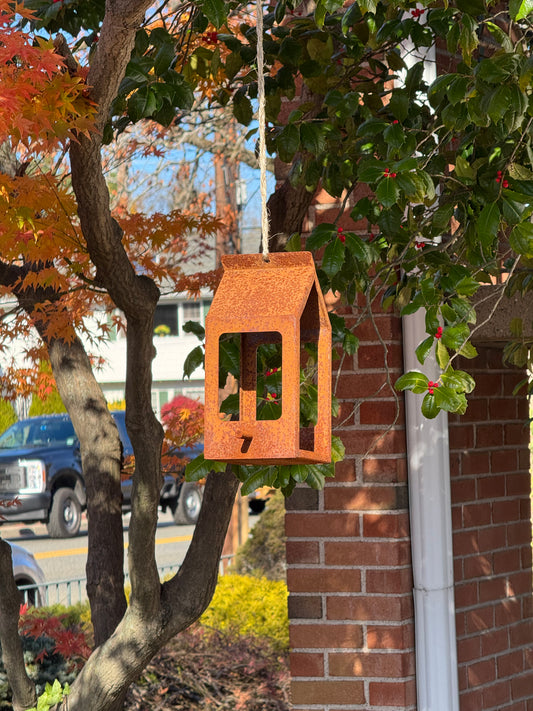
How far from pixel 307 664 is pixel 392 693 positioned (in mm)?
310

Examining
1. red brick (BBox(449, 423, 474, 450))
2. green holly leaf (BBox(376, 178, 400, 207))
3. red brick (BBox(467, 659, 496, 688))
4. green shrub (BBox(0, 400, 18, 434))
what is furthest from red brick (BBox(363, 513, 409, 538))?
green shrub (BBox(0, 400, 18, 434))

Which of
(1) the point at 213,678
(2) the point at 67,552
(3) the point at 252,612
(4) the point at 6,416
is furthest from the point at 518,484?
(4) the point at 6,416

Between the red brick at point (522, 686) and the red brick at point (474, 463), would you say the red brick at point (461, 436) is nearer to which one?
the red brick at point (474, 463)

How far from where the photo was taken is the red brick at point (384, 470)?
3.35 m

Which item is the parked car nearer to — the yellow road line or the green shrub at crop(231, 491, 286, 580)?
the green shrub at crop(231, 491, 286, 580)

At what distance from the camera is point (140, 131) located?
9.00 meters

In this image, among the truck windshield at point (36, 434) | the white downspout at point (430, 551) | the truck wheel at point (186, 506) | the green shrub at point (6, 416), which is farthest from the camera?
the green shrub at point (6, 416)

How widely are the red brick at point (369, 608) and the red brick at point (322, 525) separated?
222 mm

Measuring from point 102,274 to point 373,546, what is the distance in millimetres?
1332

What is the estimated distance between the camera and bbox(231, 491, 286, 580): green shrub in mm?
8266

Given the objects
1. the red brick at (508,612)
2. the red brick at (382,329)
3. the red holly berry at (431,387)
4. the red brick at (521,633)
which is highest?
the red brick at (382,329)

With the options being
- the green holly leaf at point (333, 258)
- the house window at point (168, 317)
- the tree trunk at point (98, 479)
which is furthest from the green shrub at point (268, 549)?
the house window at point (168, 317)

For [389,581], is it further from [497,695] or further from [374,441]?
[497,695]

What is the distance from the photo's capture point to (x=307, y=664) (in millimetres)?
3400
